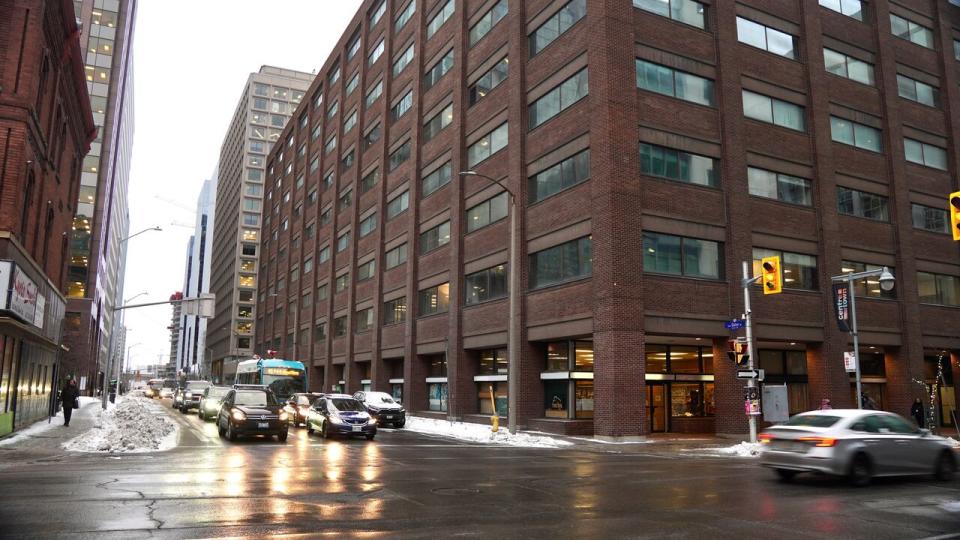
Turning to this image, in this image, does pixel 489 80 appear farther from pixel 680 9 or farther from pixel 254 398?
pixel 254 398

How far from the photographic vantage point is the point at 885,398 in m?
34.0

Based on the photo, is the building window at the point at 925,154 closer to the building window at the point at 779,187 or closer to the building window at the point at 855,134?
the building window at the point at 855,134

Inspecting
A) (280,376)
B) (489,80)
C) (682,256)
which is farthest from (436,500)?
(280,376)

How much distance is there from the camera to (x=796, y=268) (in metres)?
31.1

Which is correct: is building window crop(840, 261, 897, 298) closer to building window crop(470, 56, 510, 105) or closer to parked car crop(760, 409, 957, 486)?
building window crop(470, 56, 510, 105)

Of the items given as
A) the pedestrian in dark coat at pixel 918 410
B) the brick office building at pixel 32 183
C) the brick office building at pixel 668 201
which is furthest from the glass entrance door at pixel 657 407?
the brick office building at pixel 32 183

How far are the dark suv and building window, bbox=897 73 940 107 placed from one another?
1404 inches

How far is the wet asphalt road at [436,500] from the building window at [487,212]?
18.1m

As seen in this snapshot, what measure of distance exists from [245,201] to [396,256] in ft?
270

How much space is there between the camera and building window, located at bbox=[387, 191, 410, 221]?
45.9m

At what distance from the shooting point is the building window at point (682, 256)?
27.2 meters

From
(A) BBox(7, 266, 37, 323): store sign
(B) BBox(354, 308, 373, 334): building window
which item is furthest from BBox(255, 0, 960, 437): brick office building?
(A) BBox(7, 266, 37, 323): store sign

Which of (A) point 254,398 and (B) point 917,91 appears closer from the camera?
(A) point 254,398

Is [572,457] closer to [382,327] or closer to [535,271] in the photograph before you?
[535,271]
